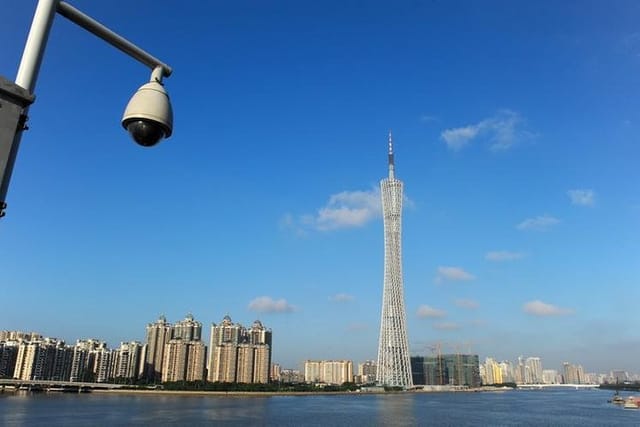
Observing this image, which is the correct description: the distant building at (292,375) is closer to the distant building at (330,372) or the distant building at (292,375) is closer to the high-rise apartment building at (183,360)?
the distant building at (330,372)

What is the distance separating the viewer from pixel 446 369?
2876 inches

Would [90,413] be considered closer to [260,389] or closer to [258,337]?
[260,389]

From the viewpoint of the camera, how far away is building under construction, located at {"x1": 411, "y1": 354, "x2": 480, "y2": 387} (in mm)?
71625

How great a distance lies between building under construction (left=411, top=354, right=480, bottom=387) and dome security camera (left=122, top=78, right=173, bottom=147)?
74.2 metres

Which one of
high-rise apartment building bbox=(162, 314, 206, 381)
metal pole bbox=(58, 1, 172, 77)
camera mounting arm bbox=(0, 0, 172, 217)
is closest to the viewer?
camera mounting arm bbox=(0, 0, 172, 217)

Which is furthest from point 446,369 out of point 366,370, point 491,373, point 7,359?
point 7,359

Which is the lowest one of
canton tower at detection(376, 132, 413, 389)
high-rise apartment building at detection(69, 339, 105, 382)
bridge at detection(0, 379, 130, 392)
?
bridge at detection(0, 379, 130, 392)

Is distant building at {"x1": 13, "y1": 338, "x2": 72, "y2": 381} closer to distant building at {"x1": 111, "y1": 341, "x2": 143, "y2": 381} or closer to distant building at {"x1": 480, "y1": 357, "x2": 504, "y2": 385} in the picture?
distant building at {"x1": 111, "y1": 341, "x2": 143, "y2": 381}

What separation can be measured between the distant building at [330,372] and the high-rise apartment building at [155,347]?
2529 cm

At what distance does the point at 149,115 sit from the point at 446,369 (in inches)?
3065

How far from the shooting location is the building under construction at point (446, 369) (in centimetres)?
7162

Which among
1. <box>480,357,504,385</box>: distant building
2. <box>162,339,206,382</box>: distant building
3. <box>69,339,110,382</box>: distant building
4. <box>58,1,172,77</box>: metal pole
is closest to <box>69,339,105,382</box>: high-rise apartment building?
<box>69,339,110,382</box>: distant building

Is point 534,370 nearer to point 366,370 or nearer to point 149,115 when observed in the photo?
point 366,370

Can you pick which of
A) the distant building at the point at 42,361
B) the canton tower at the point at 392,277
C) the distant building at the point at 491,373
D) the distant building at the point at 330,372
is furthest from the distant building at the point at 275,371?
the distant building at the point at 491,373
